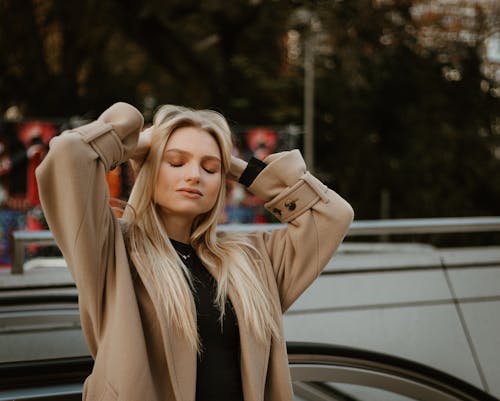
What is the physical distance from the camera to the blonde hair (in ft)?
6.01

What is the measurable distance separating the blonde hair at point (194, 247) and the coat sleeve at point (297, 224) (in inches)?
3.9

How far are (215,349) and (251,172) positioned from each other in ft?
2.12

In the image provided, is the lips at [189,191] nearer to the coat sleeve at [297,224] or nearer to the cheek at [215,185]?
the cheek at [215,185]

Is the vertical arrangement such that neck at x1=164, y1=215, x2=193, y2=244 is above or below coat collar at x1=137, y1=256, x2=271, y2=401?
above

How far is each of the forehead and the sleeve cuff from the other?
0.73 feet

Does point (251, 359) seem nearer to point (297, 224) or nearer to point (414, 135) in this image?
point (297, 224)

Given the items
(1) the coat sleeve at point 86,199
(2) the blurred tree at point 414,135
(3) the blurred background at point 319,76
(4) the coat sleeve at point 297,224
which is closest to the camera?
(1) the coat sleeve at point 86,199

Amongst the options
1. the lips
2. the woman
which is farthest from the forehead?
the lips

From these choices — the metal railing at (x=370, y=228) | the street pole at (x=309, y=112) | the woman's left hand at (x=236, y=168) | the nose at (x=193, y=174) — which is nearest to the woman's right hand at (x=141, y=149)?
the nose at (x=193, y=174)

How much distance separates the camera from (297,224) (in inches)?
84.2

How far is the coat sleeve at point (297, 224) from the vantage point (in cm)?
210

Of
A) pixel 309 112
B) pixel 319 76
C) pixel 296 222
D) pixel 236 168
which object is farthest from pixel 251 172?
pixel 319 76

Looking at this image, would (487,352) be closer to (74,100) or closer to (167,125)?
(167,125)

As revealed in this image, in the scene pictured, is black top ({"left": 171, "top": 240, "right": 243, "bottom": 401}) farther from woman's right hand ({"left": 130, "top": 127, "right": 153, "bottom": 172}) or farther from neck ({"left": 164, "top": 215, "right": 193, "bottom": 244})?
woman's right hand ({"left": 130, "top": 127, "right": 153, "bottom": 172})
